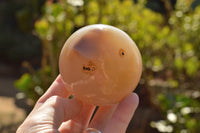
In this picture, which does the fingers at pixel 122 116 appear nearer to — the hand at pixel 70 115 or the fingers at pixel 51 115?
the hand at pixel 70 115

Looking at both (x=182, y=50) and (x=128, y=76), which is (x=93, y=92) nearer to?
(x=128, y=76)

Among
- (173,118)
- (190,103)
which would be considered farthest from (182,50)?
(173,118)

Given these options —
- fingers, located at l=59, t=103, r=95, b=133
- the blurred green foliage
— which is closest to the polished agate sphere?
fingers, located at l=59, t=103, r=95, b=133

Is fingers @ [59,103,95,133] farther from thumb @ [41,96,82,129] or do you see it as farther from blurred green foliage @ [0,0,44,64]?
blurred green foliage @ [0,0,44,64]

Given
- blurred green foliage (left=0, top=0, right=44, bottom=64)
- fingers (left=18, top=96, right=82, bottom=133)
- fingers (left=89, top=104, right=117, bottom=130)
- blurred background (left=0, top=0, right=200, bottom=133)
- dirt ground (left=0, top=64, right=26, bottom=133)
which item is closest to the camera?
fingers (left=18, top=96, right=82, bottom=133)

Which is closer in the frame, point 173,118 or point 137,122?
point 173,118
